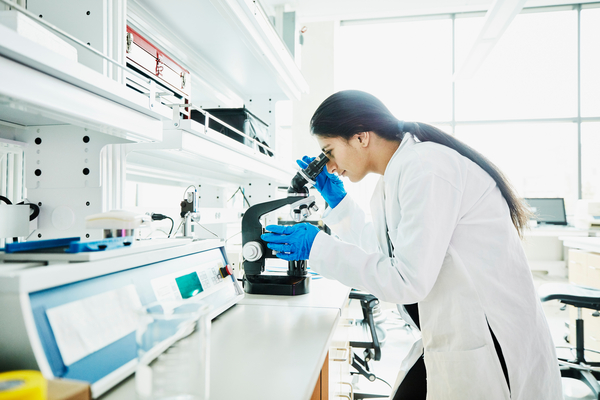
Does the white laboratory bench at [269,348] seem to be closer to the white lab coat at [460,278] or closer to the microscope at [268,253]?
the microscope at [268,253]

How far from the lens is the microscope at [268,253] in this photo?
136cm

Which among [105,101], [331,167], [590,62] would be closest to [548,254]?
[590,62]

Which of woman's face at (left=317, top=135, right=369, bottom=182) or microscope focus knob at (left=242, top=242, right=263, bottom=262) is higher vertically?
woman's face at (left=317, top=135, right=369, bottom=182)

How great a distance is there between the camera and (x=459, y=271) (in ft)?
3.35

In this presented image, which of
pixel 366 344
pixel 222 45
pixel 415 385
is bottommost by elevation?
pixel 366 344

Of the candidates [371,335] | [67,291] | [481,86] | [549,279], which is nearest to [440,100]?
A: [481,86]

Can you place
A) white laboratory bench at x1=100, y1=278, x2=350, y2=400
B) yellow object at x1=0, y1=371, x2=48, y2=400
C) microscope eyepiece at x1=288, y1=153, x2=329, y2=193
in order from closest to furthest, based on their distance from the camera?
yellow object at x1=0, y1=371, x2=48, y2=400 → white laboratory bench at x1=100, y1=278, x2=350, y2=400 → microscope eyepiece at x1=288, y1=153, x2=329, y2=193

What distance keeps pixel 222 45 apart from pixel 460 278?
131 centimetres

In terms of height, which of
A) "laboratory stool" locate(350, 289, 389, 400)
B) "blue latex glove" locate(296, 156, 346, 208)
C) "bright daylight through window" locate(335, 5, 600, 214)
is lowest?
"laboratory stool" locate(350, 289, 389, 400)

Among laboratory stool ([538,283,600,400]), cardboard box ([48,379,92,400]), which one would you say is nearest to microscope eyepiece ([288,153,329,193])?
cardboard box ([48,379,92,400])

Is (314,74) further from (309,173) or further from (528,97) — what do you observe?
(309,173)

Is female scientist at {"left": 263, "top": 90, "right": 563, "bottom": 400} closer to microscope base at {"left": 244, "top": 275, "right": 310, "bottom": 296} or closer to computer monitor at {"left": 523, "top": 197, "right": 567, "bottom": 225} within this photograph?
microscope base at {"left": 244, "top": 275, "right": 310, "bottom": 296}

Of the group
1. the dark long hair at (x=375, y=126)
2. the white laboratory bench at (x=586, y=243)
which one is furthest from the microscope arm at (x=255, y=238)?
the white laboratory bench at (x=586, y=243)

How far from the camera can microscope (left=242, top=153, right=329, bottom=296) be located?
1.36m
